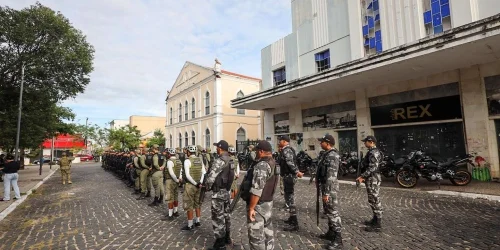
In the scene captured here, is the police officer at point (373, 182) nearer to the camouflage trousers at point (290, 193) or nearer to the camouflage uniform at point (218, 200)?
the camouflage trousers at point (290, 193)

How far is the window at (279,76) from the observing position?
1801 centimetres

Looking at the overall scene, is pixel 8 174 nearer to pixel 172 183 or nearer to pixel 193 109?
pixel 172 183

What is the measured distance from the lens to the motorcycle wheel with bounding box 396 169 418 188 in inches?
350

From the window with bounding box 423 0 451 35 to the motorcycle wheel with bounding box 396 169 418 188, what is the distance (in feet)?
18.5

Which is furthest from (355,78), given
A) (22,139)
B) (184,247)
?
(22,139)

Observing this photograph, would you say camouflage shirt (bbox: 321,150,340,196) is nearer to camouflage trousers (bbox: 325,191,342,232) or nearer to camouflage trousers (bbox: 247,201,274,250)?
camouflage trousers (bbox: 325,191,342,232)

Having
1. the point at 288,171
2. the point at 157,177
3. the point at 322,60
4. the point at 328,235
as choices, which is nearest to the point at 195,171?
the point at 288,171

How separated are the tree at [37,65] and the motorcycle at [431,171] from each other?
16.0 meters

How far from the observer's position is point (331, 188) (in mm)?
4473

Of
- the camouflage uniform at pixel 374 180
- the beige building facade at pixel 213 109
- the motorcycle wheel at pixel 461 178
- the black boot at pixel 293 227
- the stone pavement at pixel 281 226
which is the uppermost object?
the beige building facade at pixel 213 109

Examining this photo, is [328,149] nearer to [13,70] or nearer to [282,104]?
[282,104]

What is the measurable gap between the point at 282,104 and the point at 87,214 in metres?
12.8

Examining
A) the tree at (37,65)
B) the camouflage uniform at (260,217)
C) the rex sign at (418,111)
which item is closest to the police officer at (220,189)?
the camouflage uniform at (260,217)

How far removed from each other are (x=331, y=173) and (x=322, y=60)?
38.8 ft
